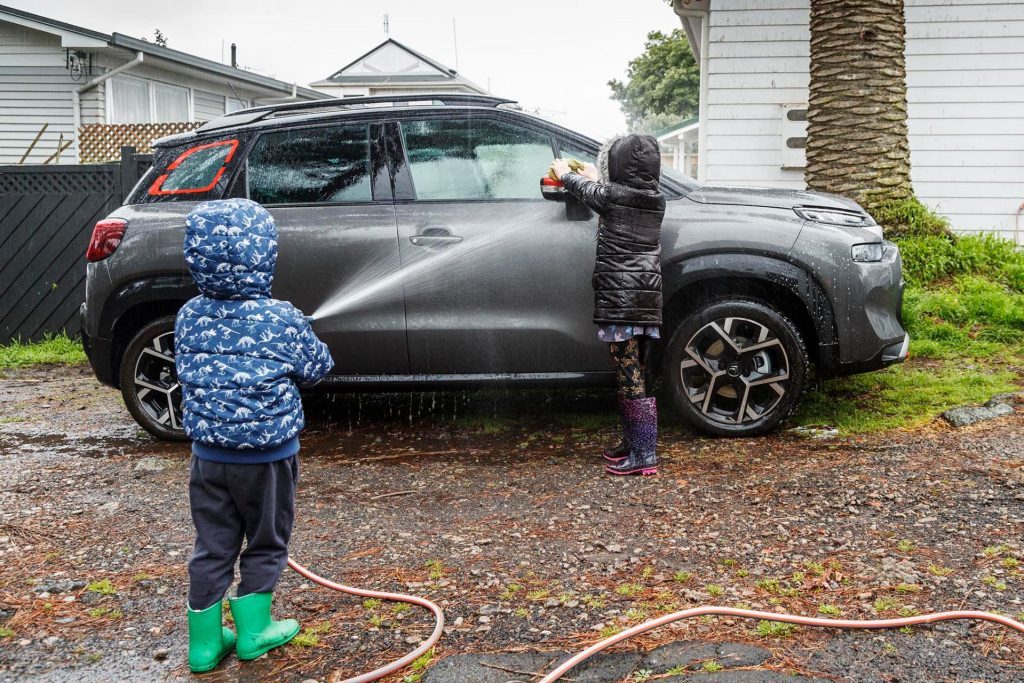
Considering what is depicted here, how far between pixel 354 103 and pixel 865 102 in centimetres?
520

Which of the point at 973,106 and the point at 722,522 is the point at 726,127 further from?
the point at 722,522

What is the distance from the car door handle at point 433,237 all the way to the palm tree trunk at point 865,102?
478cm

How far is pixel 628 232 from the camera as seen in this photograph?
4719 millimetres

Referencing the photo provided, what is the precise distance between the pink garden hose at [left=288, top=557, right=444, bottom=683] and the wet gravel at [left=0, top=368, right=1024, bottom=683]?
5 centimetres

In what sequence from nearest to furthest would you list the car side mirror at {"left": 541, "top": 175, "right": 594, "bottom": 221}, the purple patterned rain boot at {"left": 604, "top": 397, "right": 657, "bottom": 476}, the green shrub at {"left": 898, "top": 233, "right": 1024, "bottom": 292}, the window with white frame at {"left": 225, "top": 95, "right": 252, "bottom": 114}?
the purple patterned rain boot at {"left": 604, "top": 397, "right": 657, "bottom": 476}
the car side mirror at {"left": 541, "top": 175, "right": 594, "bottom": 221}
the green shrub at {"left": 898, "top": 233, "right": 1024, "bottom": 292}
the window with white frame at {"left": 225, "top": 95, "right": 252, "bottom": 114}

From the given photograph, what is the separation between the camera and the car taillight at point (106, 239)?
5.43m

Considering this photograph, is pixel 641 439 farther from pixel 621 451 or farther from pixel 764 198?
pixel 764 198

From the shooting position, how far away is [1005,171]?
11.3 meters

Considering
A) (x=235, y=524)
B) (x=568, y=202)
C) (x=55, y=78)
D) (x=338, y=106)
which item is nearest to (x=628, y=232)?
(x=568, y=202)

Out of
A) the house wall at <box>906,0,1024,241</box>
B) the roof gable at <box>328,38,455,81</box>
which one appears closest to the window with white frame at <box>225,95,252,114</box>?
the roof gable at <box>328,38,455,81</box>

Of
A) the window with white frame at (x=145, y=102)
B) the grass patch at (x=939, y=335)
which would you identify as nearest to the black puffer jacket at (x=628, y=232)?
the grass patch at (x=939, y=335)

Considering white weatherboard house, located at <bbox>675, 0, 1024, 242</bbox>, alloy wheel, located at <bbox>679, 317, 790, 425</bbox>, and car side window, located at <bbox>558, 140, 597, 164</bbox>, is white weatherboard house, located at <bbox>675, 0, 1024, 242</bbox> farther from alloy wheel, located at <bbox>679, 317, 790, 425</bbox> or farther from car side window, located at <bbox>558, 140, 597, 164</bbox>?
car side window, located at <bbox>558, 140, 597, 164</bbox>

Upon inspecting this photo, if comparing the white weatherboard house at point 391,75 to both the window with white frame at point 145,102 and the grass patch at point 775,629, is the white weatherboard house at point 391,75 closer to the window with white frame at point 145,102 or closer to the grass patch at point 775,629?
the window with white frame at point 145,102

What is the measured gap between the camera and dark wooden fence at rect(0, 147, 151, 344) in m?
9.40
